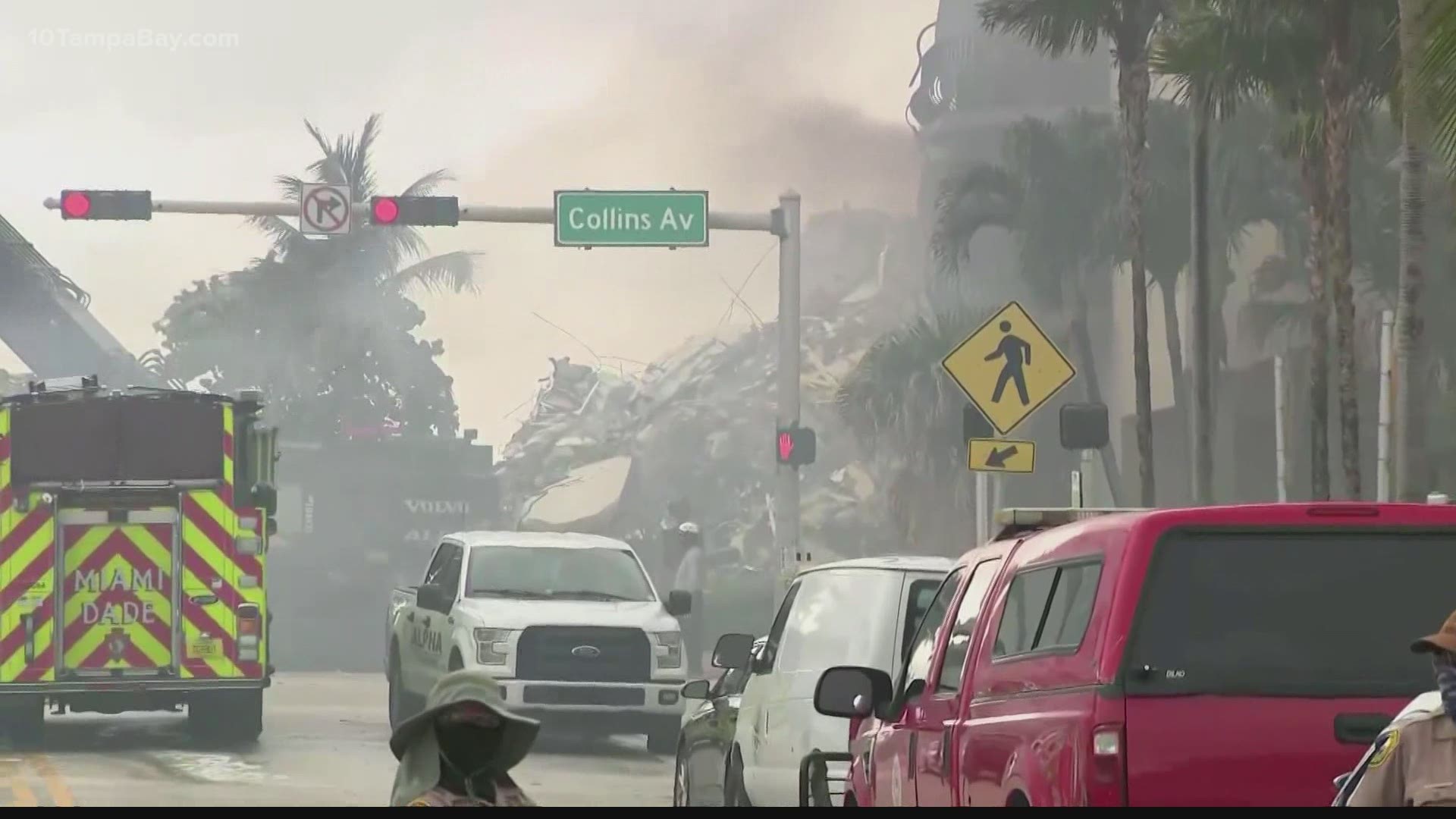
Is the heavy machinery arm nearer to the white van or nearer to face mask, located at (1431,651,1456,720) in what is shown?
the white van

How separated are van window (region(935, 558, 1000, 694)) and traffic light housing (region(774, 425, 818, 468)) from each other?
24680 millimetres

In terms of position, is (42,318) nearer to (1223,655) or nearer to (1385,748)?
(1223,655)

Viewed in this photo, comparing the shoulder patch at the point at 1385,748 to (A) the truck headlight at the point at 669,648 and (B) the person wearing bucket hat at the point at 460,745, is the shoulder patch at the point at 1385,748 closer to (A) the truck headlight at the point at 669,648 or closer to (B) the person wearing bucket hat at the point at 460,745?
(B) the person wearing bucket hat at the point at 460,745

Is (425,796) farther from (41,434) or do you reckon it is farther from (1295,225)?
(1295,225)

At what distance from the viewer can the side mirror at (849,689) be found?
9453 millimetres

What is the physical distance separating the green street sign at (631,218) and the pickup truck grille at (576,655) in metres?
11.5

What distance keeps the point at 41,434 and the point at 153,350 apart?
209 feet

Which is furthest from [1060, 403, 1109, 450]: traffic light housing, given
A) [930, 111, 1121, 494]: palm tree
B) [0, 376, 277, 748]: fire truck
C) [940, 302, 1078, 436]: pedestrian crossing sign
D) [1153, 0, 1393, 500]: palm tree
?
[930, 111, 1121, 494]: palm tree

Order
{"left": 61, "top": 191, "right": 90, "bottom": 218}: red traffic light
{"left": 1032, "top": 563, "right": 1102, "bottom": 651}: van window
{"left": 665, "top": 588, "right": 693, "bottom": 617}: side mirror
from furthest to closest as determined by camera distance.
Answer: {"left": 61, "top": 191, "right": 90, "bottom": 218}: red traffic light
{"left": 665, "top": 588, "right": 693, "bottom": 617}: side mirror
{"left": 1032, "top": 563, "right": 1102, "bottom": 651}: van window

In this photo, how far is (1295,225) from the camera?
170 feet

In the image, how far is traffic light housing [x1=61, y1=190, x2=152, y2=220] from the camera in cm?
3155

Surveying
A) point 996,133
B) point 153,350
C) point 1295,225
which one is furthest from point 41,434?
point 153,350

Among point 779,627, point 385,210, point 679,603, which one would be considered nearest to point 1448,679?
point 779,627

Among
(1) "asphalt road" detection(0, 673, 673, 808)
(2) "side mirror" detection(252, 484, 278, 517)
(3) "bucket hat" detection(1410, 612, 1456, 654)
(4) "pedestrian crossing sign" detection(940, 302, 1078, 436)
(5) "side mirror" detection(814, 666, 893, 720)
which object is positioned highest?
(4) "pedestrian crossing sign" detection(940, 302, 1078, 436)
